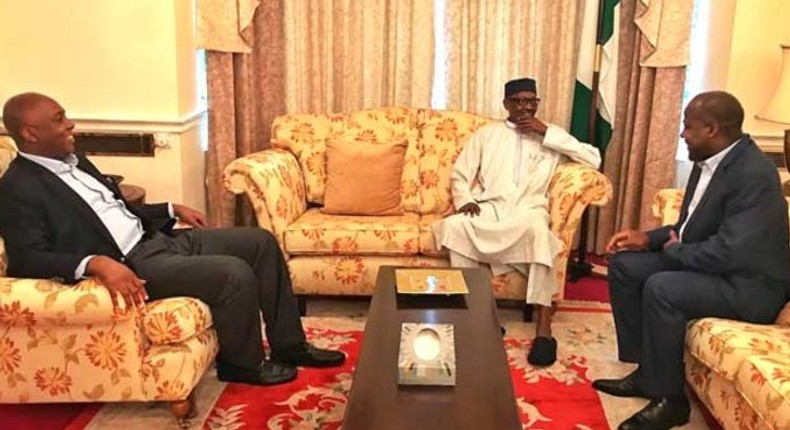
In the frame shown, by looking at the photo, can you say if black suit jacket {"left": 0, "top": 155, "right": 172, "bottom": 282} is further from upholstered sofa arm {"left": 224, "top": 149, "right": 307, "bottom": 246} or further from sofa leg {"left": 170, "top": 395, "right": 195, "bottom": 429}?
upholstered sofa arm {"left": 224, "top": 149, "right": 307, "bottom": 246}

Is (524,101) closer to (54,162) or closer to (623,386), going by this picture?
(623,386)

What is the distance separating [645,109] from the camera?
4004 millimetres

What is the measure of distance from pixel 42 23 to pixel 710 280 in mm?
3248

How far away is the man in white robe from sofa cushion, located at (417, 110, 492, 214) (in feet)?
0.42

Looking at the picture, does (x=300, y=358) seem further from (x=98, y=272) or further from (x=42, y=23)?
(x=42, y=23)

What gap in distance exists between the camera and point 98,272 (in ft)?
7.36

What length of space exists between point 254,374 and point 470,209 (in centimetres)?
120

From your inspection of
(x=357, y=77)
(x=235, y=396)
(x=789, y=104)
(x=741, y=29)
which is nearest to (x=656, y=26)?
(x=741, y=29)

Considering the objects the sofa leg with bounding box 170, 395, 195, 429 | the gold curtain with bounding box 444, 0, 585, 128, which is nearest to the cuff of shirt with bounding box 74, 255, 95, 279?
the sofa leg with bounding box 170, 395, 195, 429

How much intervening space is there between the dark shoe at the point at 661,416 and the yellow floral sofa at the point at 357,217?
0.86m

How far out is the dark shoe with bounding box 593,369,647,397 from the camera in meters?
2.70

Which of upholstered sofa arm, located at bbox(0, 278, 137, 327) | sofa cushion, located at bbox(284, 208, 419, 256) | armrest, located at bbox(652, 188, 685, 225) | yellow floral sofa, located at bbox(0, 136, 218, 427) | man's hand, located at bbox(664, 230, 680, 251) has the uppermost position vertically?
armrest, located at bbox(652, 188, 685, 225)

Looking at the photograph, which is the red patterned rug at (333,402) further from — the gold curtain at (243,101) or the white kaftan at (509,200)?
the gold curtain at (243,101)

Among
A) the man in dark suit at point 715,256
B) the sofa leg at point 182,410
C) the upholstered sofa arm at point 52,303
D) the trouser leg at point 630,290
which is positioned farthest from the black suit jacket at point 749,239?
the upholstered sofa arm at point 52,303
